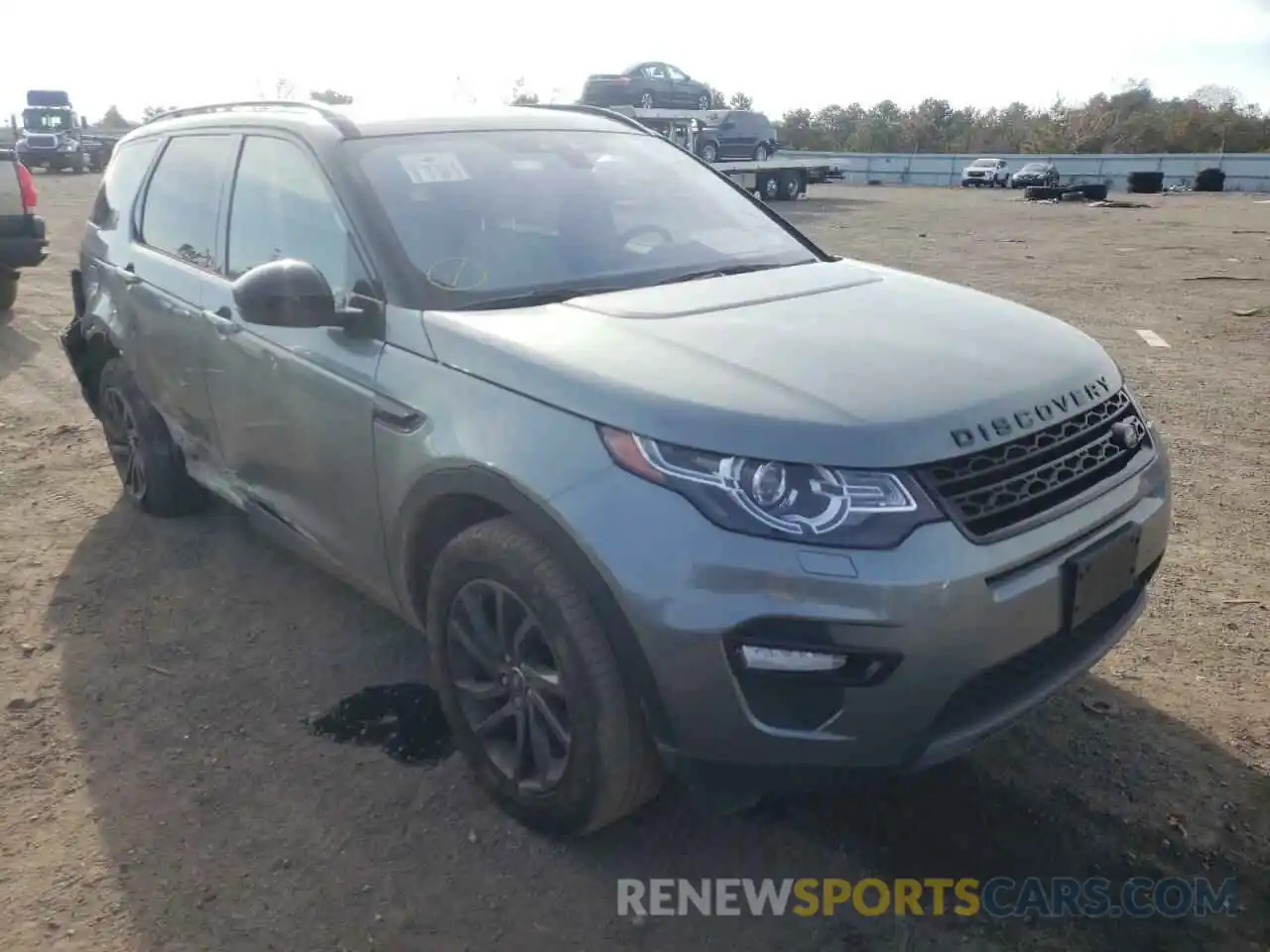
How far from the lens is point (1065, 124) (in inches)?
2418

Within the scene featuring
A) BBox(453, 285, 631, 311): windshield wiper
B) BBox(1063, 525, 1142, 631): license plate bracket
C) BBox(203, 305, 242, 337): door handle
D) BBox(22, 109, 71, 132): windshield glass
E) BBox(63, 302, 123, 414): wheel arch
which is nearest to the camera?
BBox(1063, 525, 1142, 631): license plate bracket

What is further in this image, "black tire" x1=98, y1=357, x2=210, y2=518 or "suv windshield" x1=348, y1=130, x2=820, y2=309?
"black tire" x1=98, y1=357, x2=210, y2=518

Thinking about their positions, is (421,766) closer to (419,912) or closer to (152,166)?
(419,912)

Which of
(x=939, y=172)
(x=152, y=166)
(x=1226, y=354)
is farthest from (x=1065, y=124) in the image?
(x=152, y=166)

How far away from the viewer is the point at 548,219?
3.22 metres

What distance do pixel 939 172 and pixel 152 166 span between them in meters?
46.9

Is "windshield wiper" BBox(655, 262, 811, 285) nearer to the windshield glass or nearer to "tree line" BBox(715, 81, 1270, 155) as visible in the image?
the windshield glass

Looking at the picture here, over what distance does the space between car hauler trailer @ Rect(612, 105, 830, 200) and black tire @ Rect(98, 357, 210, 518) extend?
1994 cm

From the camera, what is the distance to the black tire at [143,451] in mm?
4582

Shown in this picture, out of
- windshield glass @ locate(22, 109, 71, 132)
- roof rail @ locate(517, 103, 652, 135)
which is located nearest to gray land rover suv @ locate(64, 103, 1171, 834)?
roof rail @ locate(517, 103, 652, 135)

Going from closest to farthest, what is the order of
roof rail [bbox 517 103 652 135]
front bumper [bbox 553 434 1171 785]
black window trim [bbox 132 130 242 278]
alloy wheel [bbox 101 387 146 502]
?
front bumper [bbox 553 434 1171 785]
black window trim [bbox 132 130 242 278]
roof rail [bbox 517 103 652 135]
alloy wheel [bbox 101 387 146 502]

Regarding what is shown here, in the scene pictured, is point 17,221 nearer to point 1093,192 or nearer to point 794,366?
point 794,366

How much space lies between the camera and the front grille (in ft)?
7.13
